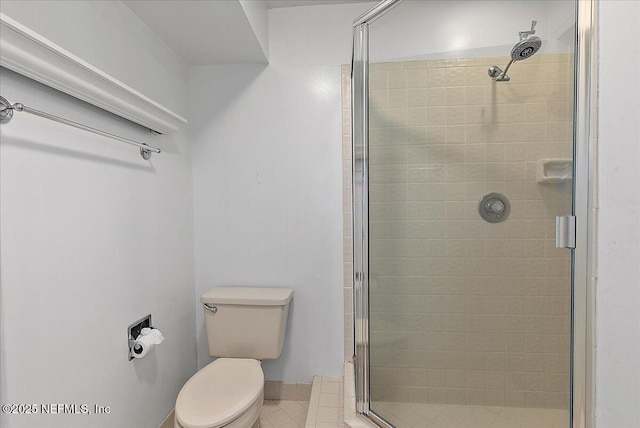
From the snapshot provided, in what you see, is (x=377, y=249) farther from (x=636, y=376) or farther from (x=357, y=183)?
(x=636, y=376)

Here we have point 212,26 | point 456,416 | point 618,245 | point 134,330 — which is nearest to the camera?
point 618,245

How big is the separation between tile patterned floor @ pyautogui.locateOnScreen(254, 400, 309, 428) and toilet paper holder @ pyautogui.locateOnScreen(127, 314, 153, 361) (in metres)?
0.75

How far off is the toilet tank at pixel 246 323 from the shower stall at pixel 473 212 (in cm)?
43

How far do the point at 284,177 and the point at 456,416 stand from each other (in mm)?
1365

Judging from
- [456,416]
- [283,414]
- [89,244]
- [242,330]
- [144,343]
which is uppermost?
[89,244]

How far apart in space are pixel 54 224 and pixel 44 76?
426 mm

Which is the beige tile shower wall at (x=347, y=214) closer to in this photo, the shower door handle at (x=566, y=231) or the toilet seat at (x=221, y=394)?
the toilet seat at (x=221, y=394)

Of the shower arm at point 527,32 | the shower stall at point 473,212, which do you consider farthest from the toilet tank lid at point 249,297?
the shower arm at point 527,32

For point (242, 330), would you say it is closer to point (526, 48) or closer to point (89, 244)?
point (89, 244)

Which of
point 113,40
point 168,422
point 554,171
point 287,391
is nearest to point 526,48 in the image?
point 554,171

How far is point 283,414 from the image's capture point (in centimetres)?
178

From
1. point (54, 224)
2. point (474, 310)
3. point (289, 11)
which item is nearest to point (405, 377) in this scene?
point (474, 310)

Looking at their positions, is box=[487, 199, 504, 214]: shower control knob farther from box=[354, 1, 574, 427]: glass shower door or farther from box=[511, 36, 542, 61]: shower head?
box=[511, 36, 542, 61]: shower head

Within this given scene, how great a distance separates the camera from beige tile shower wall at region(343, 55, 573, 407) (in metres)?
0.95
